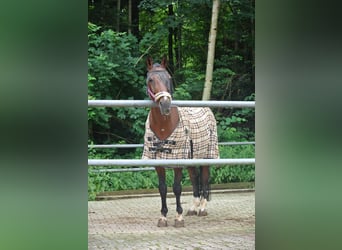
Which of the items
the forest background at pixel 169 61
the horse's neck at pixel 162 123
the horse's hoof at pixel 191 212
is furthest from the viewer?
the forest background at pixel 169 61

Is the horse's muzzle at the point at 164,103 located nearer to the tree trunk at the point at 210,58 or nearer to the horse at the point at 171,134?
the horse at the point at 171,134

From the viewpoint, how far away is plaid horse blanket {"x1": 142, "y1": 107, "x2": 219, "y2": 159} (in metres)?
2.76

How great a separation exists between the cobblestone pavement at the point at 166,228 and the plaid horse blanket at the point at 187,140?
480mm

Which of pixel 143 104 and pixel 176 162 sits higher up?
pixel 143 104

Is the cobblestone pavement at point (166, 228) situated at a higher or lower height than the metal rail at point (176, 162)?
lower

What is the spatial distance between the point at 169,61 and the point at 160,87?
119 inches

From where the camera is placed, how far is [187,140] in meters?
2.86

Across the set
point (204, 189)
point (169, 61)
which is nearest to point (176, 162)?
point (204, 189)

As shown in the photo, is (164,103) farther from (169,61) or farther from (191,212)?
(169,61)

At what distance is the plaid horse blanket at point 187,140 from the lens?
9.07 ft

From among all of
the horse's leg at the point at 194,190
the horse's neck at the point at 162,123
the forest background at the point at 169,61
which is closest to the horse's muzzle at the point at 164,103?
the horse's neck at the point at 162,123

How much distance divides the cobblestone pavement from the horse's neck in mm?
632
